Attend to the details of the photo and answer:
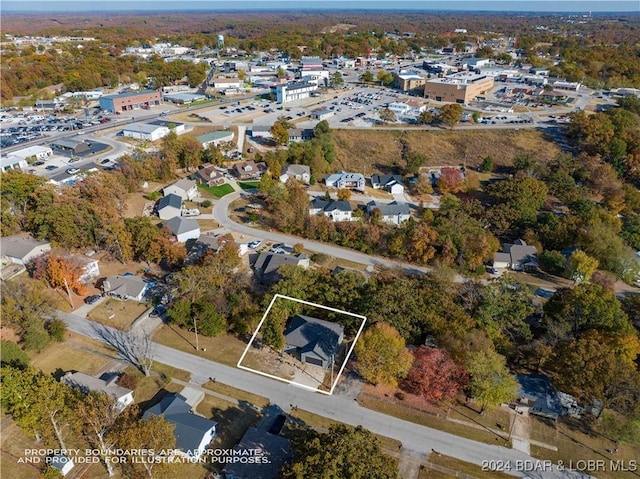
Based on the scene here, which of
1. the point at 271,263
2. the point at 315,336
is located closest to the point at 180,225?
the point at 271,263

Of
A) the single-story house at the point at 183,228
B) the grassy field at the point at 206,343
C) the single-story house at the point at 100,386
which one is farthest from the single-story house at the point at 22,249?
the single-story house at the point at 100,386

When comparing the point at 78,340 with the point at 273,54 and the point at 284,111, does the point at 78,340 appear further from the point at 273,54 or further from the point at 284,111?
the point at 273,54

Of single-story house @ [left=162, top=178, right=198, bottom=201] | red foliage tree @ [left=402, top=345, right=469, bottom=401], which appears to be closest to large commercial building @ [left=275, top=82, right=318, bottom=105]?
single-story house @ [left=162, top=178, right=198, bottom=201]

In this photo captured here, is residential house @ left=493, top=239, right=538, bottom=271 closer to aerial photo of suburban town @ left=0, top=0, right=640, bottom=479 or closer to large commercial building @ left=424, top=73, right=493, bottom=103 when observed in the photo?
aerial photo of suburban town @ left=0, top=0, right=640, bottom=479

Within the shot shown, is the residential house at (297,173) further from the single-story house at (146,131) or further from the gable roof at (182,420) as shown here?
the gable roof at (182,420)

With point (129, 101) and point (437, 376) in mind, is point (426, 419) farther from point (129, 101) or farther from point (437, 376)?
point (129, 101)

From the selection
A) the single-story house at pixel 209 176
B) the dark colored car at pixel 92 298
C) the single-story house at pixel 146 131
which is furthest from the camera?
the single-story house at pixel 146 131

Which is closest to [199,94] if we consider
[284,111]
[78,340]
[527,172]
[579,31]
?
[284,111]
